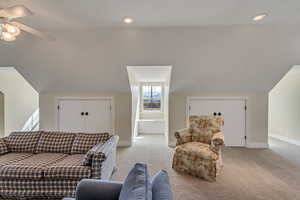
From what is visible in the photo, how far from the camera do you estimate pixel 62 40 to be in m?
3.33

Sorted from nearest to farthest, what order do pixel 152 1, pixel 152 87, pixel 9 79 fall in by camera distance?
pixel 152 1 → pixel 9 79 → pixel 152 87

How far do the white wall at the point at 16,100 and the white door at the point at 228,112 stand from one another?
16.8ft

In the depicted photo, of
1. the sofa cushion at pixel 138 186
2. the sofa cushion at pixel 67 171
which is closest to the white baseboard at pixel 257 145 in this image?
the sofa cushion at pixel 67 171

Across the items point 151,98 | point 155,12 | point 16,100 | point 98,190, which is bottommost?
point 98,190

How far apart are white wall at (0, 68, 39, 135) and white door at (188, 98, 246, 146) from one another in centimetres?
512

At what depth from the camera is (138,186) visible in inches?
39.6

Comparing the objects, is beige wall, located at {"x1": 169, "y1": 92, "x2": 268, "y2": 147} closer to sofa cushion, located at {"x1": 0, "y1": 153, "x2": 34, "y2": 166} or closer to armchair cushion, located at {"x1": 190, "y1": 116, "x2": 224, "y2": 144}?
armchair cushion, located at {"x1": 190, "y1": 116, "x2": 224, "y2": 144}

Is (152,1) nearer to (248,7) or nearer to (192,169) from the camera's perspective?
(248,7)

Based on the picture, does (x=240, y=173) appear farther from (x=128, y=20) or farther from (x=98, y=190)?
(x=128, y=20)

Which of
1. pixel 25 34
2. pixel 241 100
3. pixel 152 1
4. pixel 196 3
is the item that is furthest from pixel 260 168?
pixel 25 34

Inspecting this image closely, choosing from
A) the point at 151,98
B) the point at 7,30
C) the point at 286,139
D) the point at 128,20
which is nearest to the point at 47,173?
the point at 7,30

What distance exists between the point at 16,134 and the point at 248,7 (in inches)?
152

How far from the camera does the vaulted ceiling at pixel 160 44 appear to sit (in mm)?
2385

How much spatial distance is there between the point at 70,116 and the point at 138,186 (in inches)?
170
